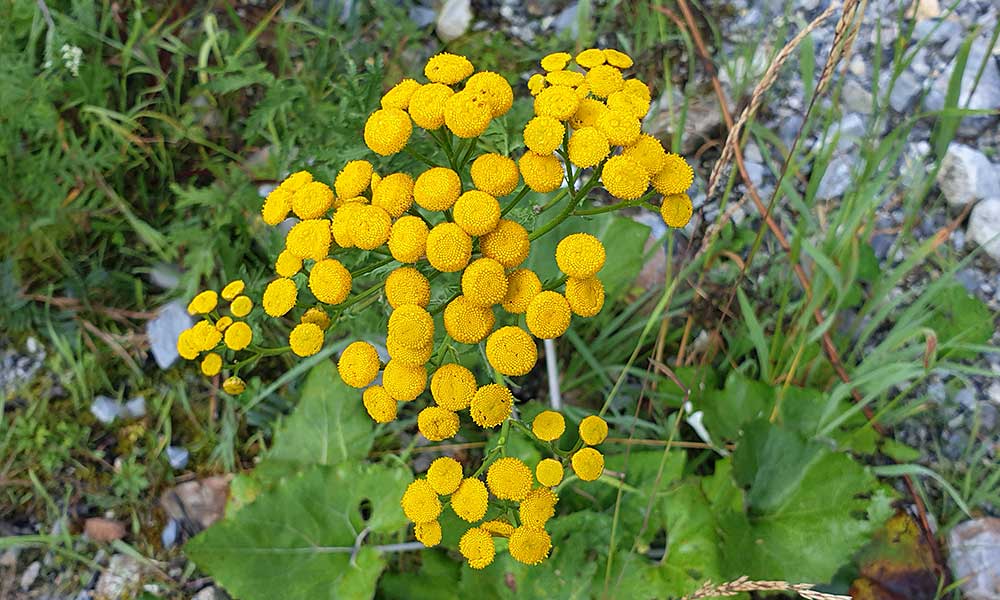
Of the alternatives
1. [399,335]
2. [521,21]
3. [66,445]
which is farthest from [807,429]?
[66,445]

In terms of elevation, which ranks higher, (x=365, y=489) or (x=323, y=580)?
(x=365, y=489)

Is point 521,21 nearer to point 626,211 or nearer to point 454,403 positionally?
point 626,211

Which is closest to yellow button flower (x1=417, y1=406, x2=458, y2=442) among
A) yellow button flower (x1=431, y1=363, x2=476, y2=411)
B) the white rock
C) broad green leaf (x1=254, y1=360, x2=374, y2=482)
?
yellow button flower (x1=431, y1=363, x2=476, y2=411)

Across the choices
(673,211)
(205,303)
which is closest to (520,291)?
(673,211)

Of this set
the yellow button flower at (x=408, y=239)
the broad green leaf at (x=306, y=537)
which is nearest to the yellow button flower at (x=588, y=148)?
the yellow button flower at (x=408, y=239)

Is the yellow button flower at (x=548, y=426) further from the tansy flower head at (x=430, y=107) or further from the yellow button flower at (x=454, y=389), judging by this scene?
the tansy flower head at (x=430, y=107)

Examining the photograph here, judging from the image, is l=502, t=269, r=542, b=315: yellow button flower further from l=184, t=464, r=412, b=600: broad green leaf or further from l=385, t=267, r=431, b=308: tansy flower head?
l=184, t=464, r=412, b=600: broad green leaf
